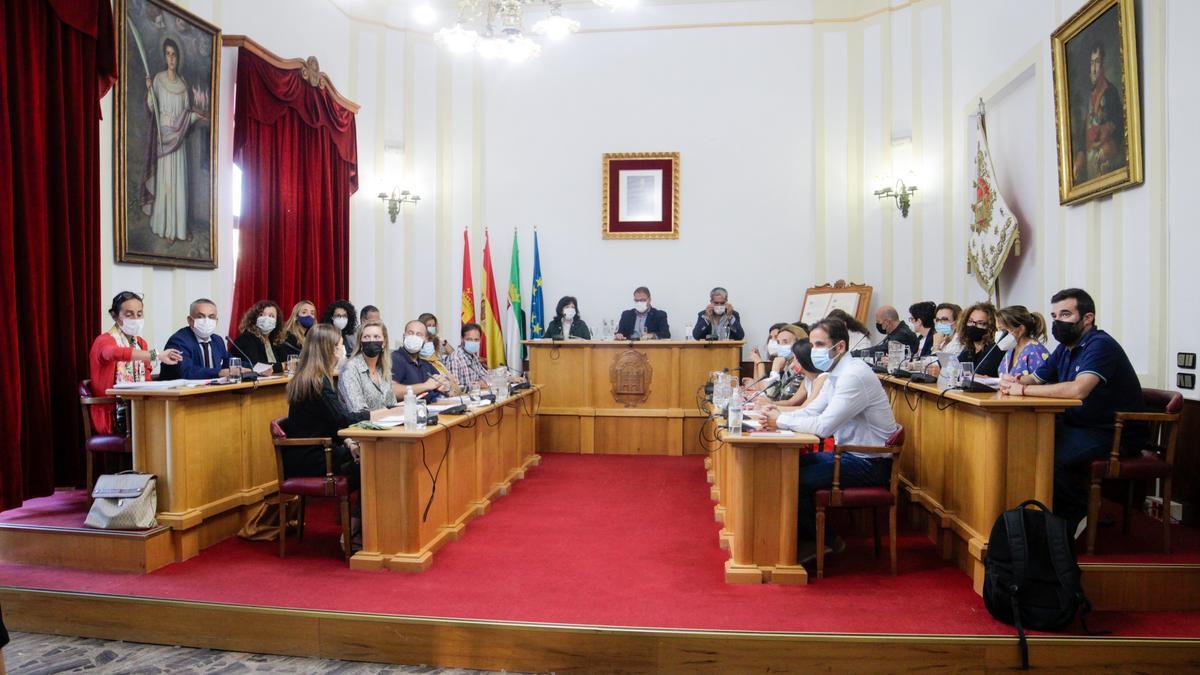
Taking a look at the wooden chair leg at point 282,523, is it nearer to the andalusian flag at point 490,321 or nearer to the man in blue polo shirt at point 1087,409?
the man in blue polo shirt at point 1087,409

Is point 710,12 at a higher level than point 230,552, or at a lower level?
higher

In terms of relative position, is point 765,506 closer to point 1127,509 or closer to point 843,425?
point 843,425

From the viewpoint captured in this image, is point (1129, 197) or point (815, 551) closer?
point (815, 551)

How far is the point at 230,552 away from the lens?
13.7 ft

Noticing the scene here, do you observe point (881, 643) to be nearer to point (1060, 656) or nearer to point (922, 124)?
point (1060, 656)

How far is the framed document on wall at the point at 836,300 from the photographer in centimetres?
805

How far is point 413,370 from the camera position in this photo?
5594 mm

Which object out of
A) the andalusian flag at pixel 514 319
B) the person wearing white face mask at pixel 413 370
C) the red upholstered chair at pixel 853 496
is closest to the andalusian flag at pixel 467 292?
the andalusian flag at pixel 514 319

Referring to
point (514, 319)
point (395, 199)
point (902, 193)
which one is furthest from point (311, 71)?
point (902, 193)

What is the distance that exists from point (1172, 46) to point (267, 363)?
6.41 metres

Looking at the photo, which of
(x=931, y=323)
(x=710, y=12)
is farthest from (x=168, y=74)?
(x=931, y=323)

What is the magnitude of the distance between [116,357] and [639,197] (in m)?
5.91

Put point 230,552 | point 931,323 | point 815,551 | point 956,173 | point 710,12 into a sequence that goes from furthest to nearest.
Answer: point 710,12, point 956,173, point 931,323, point 230,552, point 815,551

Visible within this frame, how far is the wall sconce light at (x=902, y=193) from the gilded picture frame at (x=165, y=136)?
22.8ft
